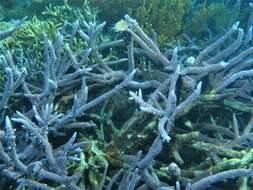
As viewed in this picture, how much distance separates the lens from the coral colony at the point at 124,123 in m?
2.04

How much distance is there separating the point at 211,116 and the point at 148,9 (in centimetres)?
162

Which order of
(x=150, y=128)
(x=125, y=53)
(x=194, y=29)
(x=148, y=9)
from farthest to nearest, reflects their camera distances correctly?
(x=194, y=29) → (x=148, y=9) → (x=125, y=53) → (x=150, y=128)

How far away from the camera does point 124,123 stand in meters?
2.64

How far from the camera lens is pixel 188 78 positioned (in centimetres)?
266

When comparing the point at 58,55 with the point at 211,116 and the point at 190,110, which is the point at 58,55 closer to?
the point at 190,110

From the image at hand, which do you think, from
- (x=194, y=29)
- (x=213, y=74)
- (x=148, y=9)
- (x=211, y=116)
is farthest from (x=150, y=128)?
(x=194, y=29)

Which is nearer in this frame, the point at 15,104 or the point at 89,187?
the point at 89,187

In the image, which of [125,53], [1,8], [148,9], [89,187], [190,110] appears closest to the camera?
[89,187]

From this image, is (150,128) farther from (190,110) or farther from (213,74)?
(213,74)

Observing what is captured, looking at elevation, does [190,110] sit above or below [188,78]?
below

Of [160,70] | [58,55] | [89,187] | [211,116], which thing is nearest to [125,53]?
[160,70]

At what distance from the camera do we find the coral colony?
2043 millimetres

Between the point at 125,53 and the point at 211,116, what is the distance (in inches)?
45.2

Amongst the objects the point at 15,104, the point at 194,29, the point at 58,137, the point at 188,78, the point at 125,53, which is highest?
the point at 194,29
